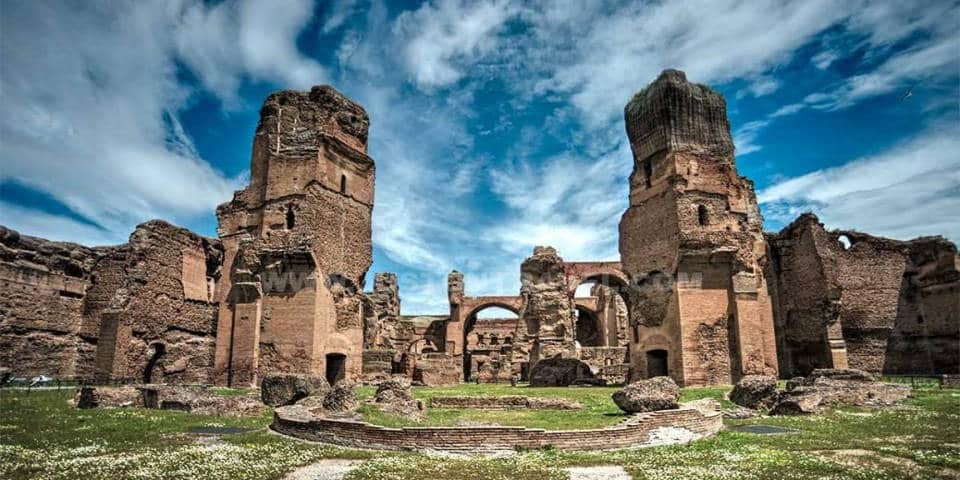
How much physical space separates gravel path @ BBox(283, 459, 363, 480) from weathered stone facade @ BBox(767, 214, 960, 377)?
24441 mm

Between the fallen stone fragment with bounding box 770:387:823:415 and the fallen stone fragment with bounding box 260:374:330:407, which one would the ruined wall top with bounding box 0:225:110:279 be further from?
the fallen stone fragment with bounding box 770:387:823:415

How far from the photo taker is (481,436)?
8172mm

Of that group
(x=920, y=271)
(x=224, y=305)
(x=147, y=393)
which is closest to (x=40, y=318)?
(x=224, y=305)

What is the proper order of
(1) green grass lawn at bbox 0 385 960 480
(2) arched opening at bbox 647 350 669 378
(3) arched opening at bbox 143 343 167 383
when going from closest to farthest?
(1) green grass lawn at bbox 0 385 960 480 < (3) arched opening at bbox 143 343 167 383 < (2) arched opening at bbox 647 350 669 378

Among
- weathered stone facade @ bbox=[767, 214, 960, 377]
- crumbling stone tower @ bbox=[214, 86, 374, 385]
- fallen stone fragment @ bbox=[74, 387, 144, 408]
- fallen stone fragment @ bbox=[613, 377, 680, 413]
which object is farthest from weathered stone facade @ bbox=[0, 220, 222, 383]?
weathered stone facade @ bbox=[767, 214, 960, 377]

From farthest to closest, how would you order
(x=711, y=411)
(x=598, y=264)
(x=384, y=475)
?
(x=598, y=264) < (x=711, y=411) < (x=384, y=475)

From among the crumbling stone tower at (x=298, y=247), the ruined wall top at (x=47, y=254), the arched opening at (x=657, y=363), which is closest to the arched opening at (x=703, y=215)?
the arched opening at (x=657, y=363)

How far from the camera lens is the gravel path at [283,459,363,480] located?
646 centimetres

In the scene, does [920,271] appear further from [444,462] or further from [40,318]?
[40,318]

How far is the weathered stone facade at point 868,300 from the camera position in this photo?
25094 mm

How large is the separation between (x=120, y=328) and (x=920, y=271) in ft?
115

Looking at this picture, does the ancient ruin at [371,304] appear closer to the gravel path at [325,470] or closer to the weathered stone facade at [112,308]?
the weathered stone facade at [112,308]

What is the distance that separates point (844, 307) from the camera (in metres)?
26.2

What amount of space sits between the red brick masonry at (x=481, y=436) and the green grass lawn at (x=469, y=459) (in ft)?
1.16
